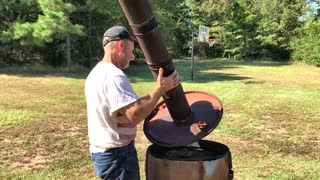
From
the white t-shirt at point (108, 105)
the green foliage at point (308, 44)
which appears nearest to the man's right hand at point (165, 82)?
the white t-shirt at point (108, 105)

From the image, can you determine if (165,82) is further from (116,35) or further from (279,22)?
(279,22)

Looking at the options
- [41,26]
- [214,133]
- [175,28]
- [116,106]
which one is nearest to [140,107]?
[116,106]

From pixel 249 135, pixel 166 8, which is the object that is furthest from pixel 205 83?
pixel 166 8

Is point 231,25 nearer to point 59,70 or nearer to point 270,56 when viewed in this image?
point 270,56

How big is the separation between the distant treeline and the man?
12740 mm

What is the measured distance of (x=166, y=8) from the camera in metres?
28.0

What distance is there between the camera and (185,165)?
2547mm

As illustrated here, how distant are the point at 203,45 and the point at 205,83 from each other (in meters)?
18.4

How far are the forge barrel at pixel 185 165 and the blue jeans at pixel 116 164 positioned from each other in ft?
0.66

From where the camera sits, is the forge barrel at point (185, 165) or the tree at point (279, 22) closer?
the forge barrel at point (185, 165)

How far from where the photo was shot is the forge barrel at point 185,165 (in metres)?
2.54

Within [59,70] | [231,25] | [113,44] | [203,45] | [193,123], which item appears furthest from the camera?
[203,45]

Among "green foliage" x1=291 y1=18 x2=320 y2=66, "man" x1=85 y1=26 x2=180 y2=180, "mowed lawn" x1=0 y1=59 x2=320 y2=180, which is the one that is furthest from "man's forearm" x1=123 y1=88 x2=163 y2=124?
"green foliage" x1=291 y1=18 x2=320 y2=66

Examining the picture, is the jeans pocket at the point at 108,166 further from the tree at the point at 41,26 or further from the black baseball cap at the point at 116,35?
the tree at the point at 41,26
